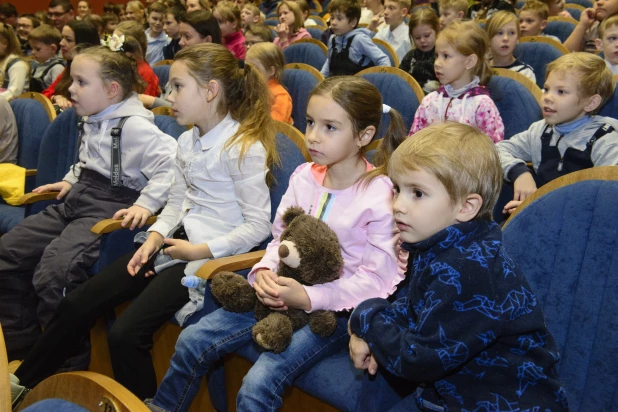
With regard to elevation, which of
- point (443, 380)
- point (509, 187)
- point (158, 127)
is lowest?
point (158, 127)

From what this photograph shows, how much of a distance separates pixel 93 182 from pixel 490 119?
59.1 inches

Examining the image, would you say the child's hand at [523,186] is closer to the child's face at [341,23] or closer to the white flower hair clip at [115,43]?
the white flower hair clip at [115,43]

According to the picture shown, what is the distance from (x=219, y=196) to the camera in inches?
75.3

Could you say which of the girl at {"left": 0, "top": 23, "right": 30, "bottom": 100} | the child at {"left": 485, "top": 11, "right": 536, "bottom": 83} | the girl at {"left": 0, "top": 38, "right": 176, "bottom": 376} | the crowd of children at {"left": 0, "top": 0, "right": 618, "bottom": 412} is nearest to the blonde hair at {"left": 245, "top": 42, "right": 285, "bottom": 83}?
the crowd of children at {"left": 0, "top": 0, "right": 618, "bottom": 412}

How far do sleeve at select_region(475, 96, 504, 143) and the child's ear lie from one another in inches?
51.6

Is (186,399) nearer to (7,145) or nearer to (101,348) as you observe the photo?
(101,348)

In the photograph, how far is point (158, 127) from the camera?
8.02ft

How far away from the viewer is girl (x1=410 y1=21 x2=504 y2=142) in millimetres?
2488

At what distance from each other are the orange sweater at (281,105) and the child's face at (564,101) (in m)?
1.39

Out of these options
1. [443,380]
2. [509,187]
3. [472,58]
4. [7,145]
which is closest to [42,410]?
[443,380]

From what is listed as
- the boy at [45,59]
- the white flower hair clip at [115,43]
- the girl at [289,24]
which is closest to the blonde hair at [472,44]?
the white flower hair clip at [115,43]

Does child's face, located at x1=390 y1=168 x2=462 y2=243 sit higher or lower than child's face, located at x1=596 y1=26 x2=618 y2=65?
higher

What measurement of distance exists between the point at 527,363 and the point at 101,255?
4.70 ft

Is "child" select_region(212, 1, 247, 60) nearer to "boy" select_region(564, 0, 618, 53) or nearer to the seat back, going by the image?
"boy" select_region(564, 0, 618, 53)
